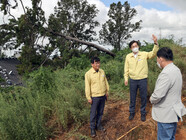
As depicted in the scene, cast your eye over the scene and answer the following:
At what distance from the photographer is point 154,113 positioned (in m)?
1.97

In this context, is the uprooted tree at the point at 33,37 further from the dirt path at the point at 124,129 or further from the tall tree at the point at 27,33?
the dirt path at the point at 124,129

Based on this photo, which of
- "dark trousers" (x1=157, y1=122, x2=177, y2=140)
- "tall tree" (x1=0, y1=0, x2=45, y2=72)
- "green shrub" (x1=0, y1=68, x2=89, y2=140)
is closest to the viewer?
"dark trousers" (x1=157, y1=122, x2=177, y2=140)

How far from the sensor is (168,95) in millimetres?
1781

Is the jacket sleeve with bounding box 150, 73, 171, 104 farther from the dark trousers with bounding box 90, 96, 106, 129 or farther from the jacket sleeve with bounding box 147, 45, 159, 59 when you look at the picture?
the jacket sleeve with bounding box 147, 45, 159, 59

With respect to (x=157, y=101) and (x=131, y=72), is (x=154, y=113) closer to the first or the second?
(x=157, y=101)

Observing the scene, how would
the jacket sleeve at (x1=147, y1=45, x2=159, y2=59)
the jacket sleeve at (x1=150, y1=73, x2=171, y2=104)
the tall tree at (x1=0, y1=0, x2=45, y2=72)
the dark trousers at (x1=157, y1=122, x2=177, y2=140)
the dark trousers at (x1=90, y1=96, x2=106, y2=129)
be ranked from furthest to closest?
1. the tall tree at (x1=0, y1=0, x2=45, y2=72)
2. the jacket sleeve at (x1=147, y1=45, x2=159, y2=59)
3. the dark trousers at (x1=90, y1=96, x2=106, y2=129)
4. the dark trousers at (x1=157, y1=122, x2=177, y2=140)
5. the jacket sleeve at (x1=150, y1=73, x2=171, y2=104)

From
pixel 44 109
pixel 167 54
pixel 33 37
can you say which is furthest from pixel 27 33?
pixel 167 54

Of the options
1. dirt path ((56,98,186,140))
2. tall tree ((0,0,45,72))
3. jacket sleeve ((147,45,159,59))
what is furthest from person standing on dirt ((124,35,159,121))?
tall tree ((0,0,45,72))

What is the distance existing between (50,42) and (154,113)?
761 cm

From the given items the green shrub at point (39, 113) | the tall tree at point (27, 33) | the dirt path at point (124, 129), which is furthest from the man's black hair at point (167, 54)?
the tall tree at point (27, 33)

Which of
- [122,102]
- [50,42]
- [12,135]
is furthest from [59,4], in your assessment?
[12,135]

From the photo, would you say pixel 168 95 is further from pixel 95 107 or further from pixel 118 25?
pixel 118 25

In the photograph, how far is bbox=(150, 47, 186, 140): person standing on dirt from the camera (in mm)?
1708

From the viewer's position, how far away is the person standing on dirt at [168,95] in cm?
171
